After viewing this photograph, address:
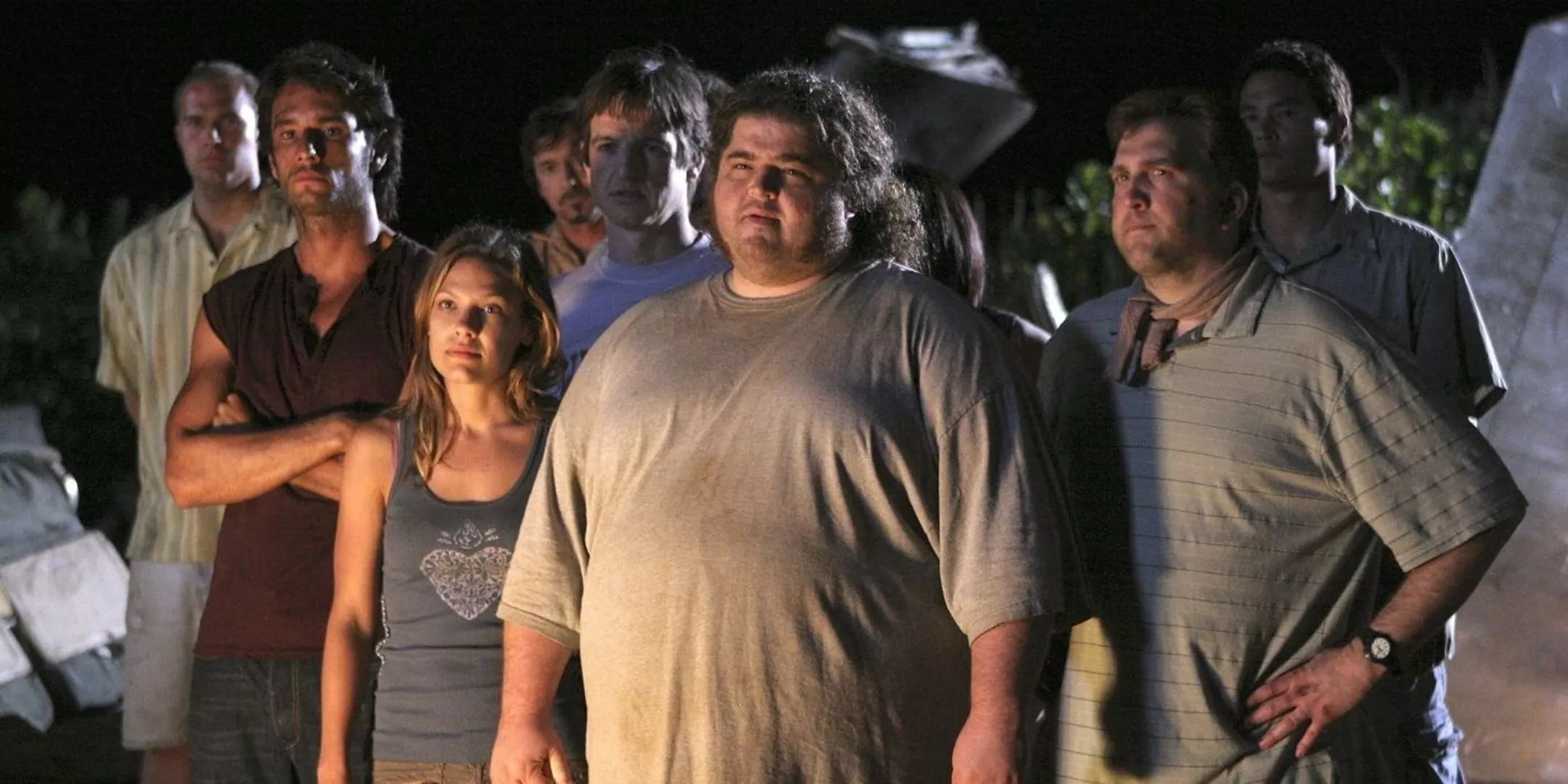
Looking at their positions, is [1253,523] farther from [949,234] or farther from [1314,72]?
[1314,72]

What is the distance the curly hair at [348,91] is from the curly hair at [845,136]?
4.61 ft

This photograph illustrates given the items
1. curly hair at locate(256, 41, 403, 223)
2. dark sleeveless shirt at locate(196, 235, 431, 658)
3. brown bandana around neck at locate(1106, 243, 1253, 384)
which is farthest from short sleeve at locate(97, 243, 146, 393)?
brown bandana around neck at locate(1106, 243, 1253, 384)

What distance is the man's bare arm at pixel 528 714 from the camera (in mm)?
4117

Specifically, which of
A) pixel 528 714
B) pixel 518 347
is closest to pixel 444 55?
pixel 518 347

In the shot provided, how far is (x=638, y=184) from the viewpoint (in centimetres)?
562

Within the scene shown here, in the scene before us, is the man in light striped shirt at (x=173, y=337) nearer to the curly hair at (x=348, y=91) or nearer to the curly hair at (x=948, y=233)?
the curly hair at (x=348, y=91)

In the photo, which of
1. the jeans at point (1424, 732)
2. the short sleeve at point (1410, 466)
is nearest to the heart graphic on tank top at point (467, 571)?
the short sleeve at point (1410, 466)

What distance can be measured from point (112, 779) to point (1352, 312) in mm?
5352

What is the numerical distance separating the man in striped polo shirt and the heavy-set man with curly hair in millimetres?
361

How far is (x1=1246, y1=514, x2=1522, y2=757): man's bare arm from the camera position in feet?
13.2

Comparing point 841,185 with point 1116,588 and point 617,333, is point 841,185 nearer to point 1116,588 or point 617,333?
point 617,333

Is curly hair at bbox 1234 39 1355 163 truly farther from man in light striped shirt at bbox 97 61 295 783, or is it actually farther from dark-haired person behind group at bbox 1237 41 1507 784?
man in light striped shirt at bbox 97 61 295 783

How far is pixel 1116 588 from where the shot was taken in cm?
421

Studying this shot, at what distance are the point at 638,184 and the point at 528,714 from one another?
1.87 meters
